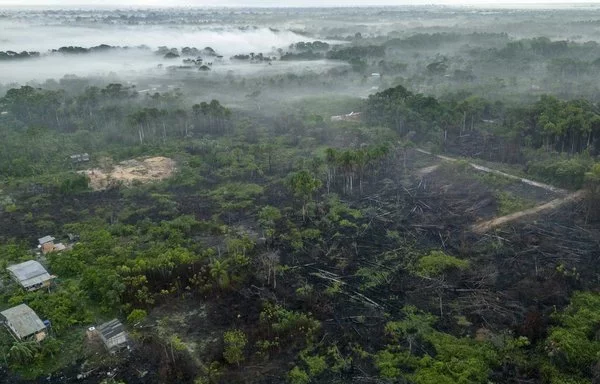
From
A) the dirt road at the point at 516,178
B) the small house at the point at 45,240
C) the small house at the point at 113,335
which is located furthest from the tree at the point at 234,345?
the dirt road at the point at 516,178

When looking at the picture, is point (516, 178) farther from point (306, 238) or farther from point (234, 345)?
point (234, 345)

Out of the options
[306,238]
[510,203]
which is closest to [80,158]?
[306,238]

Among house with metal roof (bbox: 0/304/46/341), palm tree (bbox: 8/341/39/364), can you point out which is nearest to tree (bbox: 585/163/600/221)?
house with metal roof (bbox: 0/304/46/341)

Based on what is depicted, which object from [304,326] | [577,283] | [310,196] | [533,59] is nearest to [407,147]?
[310,196]

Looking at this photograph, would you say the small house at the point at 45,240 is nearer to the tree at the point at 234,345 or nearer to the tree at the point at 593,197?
the tree at the point at 234,345

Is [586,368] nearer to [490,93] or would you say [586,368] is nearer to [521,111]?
[521,111]

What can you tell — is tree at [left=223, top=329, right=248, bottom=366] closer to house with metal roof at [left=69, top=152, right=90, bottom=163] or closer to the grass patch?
the grass patch
